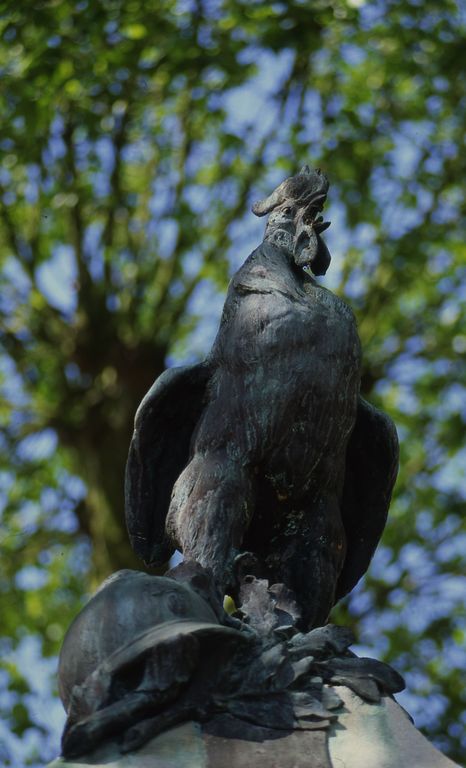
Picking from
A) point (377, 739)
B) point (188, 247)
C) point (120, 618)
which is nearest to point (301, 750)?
point (377, 739)

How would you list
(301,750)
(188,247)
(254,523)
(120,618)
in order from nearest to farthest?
(301,750) → (120,618) → (254,523) → (188,247)

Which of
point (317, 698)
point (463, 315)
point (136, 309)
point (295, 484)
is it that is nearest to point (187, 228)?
point (136, 309)

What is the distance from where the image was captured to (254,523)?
4980 millimetres

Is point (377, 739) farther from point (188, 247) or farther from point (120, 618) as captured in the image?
point (188, 247)

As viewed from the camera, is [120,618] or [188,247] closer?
[120,618]

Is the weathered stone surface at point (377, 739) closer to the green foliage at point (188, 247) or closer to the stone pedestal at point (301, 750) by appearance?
the stone pedestal at point (301, 750)

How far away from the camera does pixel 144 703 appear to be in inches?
158

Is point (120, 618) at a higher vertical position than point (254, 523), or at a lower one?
higher

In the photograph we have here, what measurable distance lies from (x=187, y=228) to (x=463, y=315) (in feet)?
7.41

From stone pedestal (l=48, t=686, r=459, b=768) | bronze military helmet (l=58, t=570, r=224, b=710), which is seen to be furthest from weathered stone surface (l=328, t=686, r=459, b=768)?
bronze military helmet (l=58, t=570, r=224, b=710)

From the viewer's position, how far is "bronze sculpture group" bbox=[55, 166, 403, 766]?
4.09 m

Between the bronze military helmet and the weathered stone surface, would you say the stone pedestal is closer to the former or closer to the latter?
the weathered stone surface

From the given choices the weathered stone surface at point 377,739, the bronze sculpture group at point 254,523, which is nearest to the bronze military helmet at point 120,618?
the bronze sculpture group at point 254,523

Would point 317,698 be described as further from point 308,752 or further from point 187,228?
point 187,228
